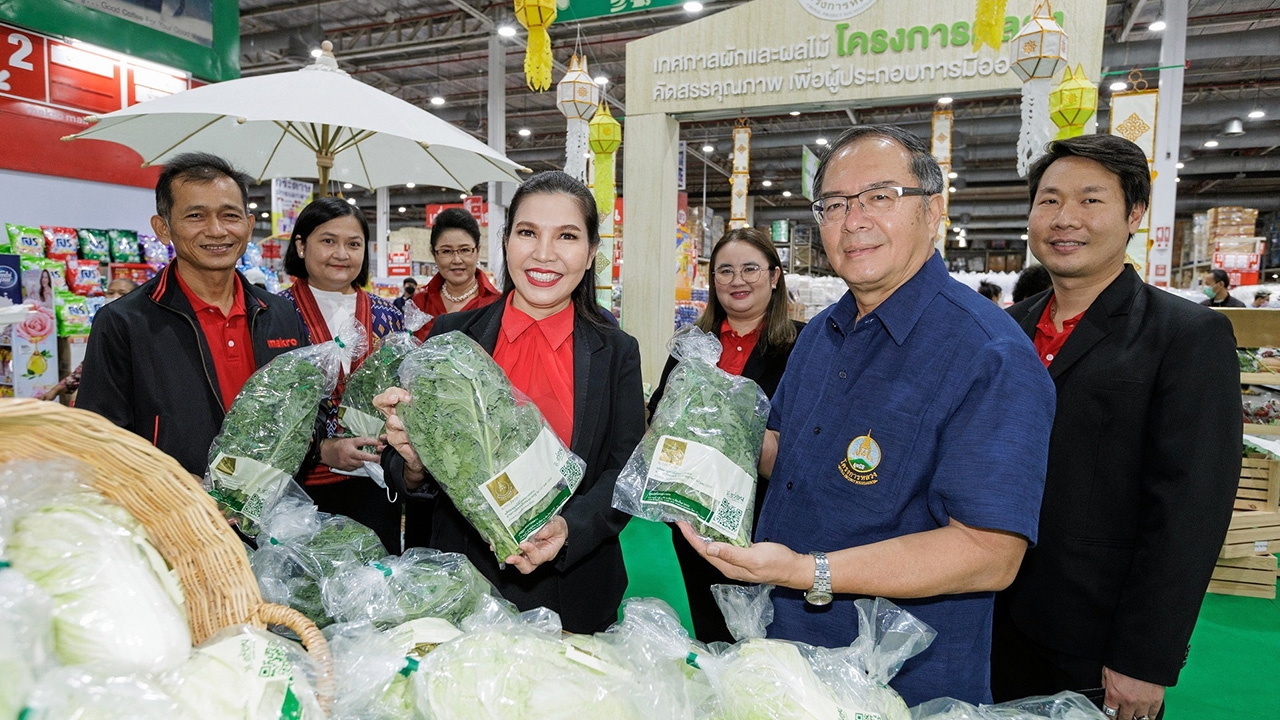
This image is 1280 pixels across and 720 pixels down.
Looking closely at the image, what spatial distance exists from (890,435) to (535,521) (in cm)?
63

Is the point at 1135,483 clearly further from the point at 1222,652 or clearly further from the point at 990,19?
the point at 1222,652

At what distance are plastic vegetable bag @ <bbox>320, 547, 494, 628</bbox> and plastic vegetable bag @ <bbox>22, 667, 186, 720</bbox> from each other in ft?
1.18

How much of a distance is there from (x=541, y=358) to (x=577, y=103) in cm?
360

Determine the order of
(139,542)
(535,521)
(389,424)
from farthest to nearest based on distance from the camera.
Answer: (389,424), (535,521), (139,542)

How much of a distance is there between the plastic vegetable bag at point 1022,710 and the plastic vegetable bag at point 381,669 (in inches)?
27.2

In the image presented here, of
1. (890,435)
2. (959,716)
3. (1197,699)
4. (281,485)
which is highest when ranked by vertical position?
(890,435)

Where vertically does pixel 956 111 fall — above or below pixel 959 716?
above

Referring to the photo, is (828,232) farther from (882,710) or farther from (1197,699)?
(1197,699)

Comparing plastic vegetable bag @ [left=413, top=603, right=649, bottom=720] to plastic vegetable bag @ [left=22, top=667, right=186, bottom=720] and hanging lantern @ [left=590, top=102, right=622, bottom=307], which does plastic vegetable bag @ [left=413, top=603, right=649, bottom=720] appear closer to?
plastic vegetable bag @ [left=22, top=667, right=186, bottom=720]

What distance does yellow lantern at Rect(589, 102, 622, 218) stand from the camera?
5.36 meters

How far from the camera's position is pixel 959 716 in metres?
0.97

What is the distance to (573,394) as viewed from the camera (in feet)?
5.52

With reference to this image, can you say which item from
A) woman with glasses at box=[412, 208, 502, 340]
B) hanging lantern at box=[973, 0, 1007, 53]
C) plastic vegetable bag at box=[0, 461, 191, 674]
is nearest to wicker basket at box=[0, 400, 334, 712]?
plastic vegetable bag at box=[0, 461, 191, 674]

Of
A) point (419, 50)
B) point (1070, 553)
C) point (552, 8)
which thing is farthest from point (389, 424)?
point (419, 50)
